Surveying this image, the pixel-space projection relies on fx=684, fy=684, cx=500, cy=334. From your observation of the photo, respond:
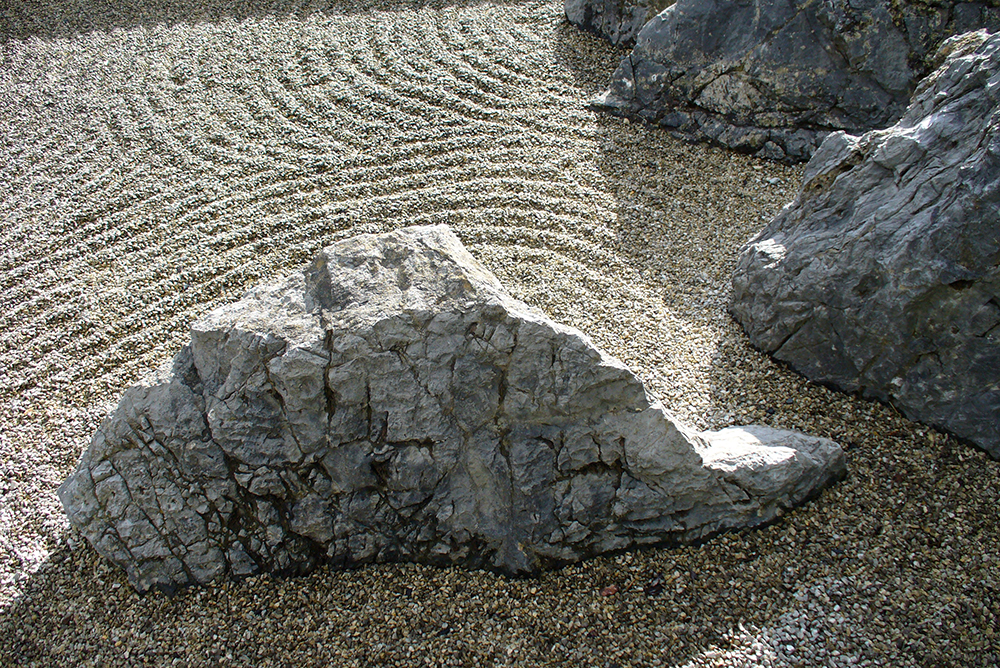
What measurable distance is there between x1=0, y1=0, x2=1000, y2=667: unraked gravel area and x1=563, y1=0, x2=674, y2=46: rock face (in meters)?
0.22

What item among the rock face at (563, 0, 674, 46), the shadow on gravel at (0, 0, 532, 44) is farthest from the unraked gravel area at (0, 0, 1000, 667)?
the rock face at (563, 0, 674, 46)

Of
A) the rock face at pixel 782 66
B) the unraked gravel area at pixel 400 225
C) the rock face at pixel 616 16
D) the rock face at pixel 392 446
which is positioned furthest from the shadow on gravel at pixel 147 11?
the rock face at pixel 392 446

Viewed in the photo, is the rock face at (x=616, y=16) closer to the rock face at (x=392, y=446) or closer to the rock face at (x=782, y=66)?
the rock face at (x=782, y=66)

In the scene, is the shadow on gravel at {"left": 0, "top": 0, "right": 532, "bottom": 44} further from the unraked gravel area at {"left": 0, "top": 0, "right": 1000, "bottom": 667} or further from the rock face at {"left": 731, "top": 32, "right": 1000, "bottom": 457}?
the rock face at {"left": 731, "top": 32, "right": 1000, "bottom": 457}

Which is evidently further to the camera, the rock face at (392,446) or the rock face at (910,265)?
the rock face at (910,265)

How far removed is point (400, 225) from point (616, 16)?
447cm

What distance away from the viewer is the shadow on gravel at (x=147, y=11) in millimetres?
9078

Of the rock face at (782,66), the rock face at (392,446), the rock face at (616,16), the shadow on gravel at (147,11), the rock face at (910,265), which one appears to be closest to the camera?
the rock face at (392,446)

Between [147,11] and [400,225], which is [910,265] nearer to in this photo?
[400,225]

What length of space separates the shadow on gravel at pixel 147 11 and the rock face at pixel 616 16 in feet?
4.01

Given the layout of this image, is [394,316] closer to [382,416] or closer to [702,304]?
[382,416]

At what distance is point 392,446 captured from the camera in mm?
3535

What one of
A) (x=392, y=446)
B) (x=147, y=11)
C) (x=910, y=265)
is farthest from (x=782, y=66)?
(x=147, y=11)

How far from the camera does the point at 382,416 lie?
137 inches
